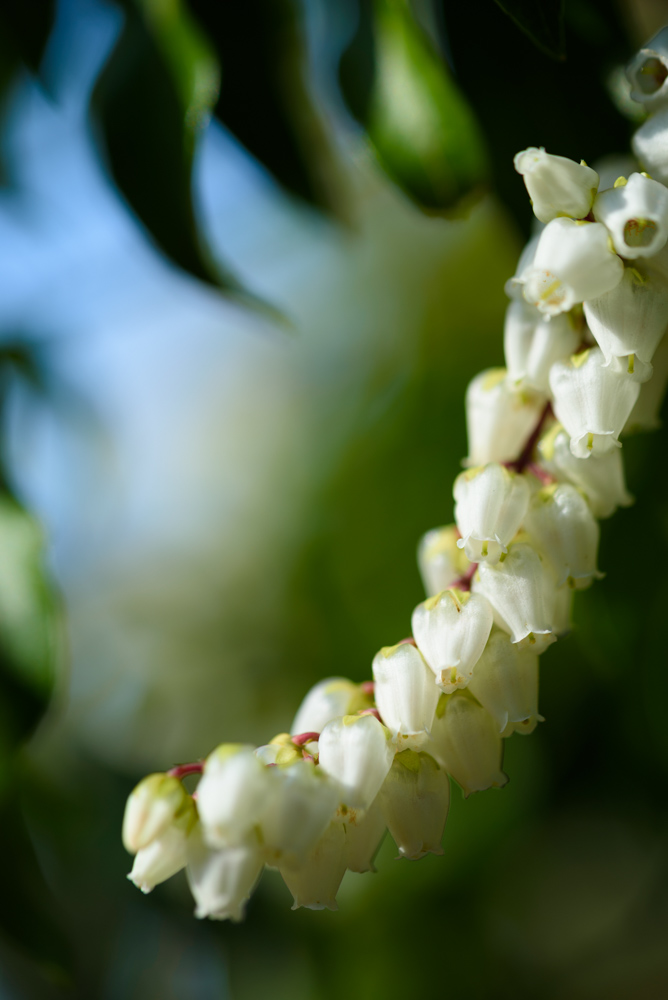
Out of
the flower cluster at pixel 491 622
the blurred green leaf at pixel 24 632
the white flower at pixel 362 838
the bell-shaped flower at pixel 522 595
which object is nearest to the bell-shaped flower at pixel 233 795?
the flower cluster at pixel 491 622

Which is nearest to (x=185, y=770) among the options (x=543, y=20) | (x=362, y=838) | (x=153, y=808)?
(x=153, y=808)

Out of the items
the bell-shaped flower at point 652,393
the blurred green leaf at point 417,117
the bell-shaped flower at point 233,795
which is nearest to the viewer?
the bell-shaped flower at point 233,795

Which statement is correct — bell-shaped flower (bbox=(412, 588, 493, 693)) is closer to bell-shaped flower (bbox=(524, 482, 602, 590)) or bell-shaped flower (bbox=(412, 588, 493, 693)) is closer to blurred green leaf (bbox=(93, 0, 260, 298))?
bell-shaped flower (bbox=(524, 482, 602, 590))

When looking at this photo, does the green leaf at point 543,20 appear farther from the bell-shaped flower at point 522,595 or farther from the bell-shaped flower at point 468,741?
the bell-shaped flower at point 468,741

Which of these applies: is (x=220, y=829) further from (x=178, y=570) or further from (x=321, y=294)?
(x=321, y=294)

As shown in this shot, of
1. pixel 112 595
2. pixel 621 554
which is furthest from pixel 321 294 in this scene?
pixel 621 554

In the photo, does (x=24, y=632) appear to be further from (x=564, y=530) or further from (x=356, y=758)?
(x=564, y=530)
